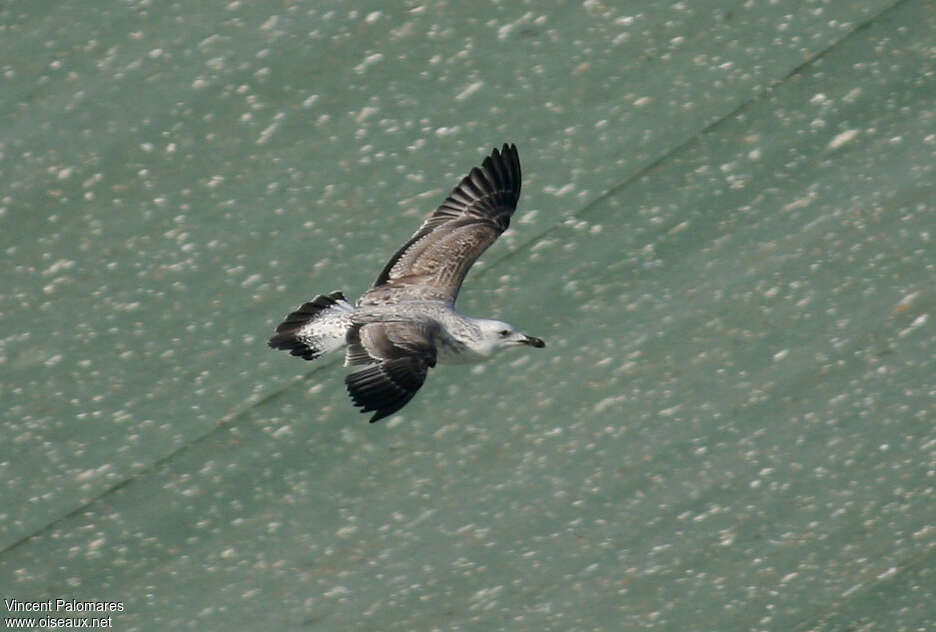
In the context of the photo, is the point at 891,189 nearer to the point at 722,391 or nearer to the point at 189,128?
the point at 722,391

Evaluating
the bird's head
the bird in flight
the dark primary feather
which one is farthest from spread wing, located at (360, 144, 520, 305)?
the dark primary feather

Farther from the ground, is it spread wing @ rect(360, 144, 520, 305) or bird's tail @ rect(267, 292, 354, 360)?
bird's tail @ rect(267, 292, 354, 360)

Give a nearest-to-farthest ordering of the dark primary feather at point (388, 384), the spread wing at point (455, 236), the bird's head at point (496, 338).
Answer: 1. the dark primary feather at point (388, 384)
2. the bird's head at point (496, 338)
3. the spread wing at point (455, 236)

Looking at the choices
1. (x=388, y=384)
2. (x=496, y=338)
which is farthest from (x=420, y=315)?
(x=388, y=384)

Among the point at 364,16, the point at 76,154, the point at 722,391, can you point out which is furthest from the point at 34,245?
the point at 722,391

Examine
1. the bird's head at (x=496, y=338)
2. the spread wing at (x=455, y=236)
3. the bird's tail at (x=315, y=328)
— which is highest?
the bird's tail at (x=315, y=328)

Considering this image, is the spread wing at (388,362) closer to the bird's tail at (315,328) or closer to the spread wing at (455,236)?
the bird's tail at (315,328)

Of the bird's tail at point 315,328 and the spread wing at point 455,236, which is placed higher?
the bird's tail at point 315,328

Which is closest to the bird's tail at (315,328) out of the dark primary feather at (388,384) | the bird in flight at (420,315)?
the bird in flight at (420,315)

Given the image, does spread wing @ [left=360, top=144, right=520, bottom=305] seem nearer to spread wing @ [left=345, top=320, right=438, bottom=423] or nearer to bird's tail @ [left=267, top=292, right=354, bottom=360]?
bird's tail @ [left=267, top=292, right=354, bottom=360]
